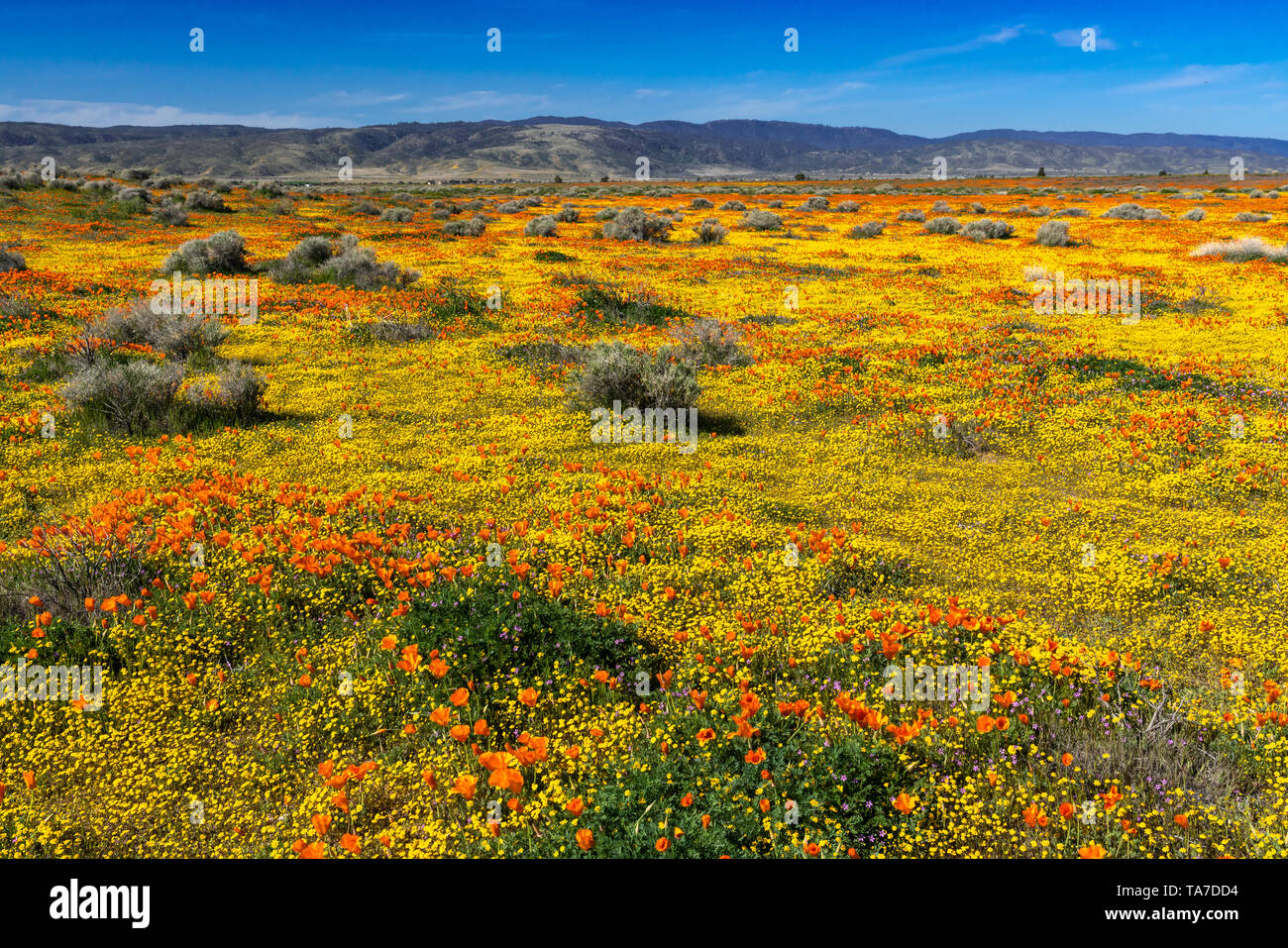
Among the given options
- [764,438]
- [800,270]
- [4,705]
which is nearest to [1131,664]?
[764,438]

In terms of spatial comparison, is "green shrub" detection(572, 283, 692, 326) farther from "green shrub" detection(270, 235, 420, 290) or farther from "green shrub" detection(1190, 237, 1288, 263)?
"green shrub" detection(1190, 237, 1288, 263)

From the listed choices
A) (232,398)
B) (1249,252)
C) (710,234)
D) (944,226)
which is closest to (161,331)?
(232,398)

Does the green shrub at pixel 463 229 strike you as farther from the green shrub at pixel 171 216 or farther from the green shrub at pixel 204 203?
the green shrub at pixel 204 203

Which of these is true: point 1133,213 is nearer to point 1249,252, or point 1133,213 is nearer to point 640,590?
point 1249,252

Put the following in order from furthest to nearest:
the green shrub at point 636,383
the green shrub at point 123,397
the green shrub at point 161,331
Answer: the green shrub at point 161,331 < the green shrub at point 636,383 < the green shrub at point 123,397

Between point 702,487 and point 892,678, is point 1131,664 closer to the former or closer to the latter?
point 892,678

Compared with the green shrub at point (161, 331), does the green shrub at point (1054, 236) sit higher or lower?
higher

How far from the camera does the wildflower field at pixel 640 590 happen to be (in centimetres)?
388

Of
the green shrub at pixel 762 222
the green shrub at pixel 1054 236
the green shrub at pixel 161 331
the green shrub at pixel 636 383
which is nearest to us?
the green shrub at pixel 636 383

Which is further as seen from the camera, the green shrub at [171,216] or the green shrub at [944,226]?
the green shrub at [944,226]

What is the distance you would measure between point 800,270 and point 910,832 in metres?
24.3

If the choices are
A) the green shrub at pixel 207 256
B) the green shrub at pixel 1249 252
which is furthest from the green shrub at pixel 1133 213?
the green shrub at pixel 207 256

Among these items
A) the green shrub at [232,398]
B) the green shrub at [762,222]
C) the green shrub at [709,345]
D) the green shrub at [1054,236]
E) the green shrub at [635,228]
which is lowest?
the green shrub at [232,398]

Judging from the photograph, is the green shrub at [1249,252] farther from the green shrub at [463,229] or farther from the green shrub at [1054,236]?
the green shrub at [463,229]
